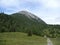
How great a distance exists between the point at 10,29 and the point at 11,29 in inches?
85.1

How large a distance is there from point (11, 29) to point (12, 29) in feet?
11.6

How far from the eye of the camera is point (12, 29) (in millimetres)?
160875

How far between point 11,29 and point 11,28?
1716 mm

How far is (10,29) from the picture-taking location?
159250 mm

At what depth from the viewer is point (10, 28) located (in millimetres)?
160500

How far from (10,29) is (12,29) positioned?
2.28m

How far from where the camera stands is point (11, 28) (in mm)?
158875

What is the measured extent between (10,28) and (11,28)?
76.2 inches

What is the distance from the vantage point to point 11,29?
157375 mm

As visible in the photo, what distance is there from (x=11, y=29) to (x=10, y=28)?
3.44 meters
